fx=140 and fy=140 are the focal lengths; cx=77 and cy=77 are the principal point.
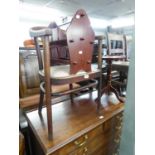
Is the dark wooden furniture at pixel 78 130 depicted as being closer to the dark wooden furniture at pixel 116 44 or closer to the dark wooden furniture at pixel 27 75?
the dark wooden furniture at pixel 27 75

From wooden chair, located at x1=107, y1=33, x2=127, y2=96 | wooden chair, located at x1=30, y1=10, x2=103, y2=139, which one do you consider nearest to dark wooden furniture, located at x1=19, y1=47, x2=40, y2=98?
wooden chair, located at x1=30, y1=10, x2=103, y2=139

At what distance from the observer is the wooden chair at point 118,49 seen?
181cm

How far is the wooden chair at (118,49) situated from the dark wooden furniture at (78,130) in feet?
1.69

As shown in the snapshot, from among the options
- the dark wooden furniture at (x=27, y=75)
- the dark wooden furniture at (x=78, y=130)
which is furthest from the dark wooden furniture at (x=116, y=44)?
the dark wooden furniture at (x=27, y=75)

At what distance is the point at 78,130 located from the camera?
37.9 inches

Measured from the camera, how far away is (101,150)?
117 centimetres

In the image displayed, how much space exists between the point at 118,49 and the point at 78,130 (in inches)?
54.2

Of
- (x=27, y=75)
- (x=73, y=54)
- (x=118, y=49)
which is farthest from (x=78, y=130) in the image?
(x=118, y=49)

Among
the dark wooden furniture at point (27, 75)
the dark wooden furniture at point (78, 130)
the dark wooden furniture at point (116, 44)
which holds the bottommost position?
the dark wooden furniture at point (78, 130)

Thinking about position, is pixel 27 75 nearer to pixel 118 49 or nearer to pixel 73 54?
pixel 73 54
